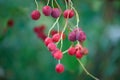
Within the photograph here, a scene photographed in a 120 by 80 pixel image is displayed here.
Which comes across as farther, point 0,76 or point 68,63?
point 0,76

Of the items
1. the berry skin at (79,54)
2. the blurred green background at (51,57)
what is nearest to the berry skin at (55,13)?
the berry skin at (79,54)

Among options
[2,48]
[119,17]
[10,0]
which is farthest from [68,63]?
[119,17]

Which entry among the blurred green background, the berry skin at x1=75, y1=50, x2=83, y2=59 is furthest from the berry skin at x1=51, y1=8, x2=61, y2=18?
the blurred green background

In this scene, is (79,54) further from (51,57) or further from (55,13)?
(51,57)

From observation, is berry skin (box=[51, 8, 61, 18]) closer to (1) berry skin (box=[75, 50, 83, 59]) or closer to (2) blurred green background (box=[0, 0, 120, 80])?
(1) berry skin (box=[75, 50, 83, 59])

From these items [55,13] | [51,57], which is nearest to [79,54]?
[55,13]

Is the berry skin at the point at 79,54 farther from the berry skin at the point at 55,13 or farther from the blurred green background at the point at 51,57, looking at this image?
the blurred green background at the point at 51,57

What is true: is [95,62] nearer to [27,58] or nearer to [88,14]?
[88,14]

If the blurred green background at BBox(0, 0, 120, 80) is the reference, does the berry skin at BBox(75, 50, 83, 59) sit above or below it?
above

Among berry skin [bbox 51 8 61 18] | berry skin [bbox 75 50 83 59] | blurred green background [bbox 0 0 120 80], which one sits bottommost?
blurred green background [bbox 0 0 120 80]
